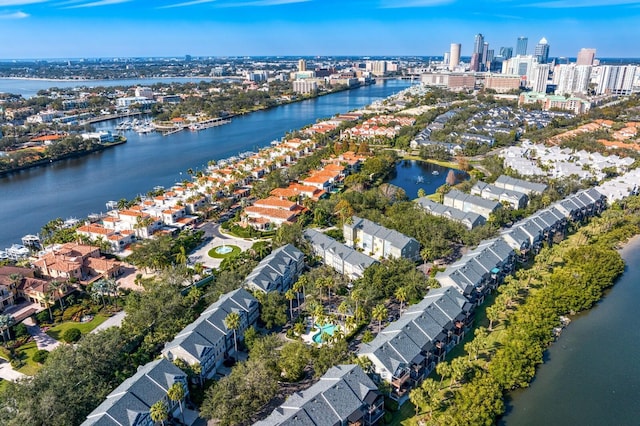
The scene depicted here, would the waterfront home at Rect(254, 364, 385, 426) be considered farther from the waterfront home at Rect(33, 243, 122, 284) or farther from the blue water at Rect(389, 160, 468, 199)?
the blue water at Rect(389, 160, 468, 199)

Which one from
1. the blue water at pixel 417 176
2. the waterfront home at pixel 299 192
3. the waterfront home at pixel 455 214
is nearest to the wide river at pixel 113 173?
the waterfront home at pixel 299 192

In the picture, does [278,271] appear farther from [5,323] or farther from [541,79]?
[541,79]

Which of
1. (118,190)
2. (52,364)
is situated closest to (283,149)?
(118,190)

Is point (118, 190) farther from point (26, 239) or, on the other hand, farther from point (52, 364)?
point (52, 364)

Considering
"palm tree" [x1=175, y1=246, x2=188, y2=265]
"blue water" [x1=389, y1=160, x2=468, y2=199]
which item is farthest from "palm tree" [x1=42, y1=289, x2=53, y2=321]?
"blue water" [x1=389, y1=160, x2=468, y2=199]

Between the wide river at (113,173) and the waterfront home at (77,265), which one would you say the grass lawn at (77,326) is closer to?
the waterfront home at (77,265)
